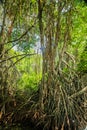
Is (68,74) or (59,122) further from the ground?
(68,74)

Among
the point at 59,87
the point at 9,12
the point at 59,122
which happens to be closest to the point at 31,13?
the point at 9,12

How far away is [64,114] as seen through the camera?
779cm

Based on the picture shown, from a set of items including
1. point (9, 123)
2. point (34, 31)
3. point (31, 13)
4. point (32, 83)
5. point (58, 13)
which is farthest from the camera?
point (32, 83)

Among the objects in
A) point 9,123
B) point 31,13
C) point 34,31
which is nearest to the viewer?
point 9,123

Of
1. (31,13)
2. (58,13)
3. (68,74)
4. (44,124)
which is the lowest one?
(44,124)

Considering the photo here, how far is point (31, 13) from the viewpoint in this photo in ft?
30.3

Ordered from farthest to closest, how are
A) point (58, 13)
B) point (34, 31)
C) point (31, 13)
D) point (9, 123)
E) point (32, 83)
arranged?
point (32, 83), point (34, 31), point (31, 13), point (9, 123), point (58, 13)

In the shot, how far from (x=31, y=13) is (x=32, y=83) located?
3.01m

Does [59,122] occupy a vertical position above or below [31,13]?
below

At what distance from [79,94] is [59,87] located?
1.97 feet

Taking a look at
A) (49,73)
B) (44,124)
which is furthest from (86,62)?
(44,124)

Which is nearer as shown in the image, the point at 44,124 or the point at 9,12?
the point at 44,124

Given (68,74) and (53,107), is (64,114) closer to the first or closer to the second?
(53,107)

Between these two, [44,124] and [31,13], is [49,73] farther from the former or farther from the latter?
[31,13]
